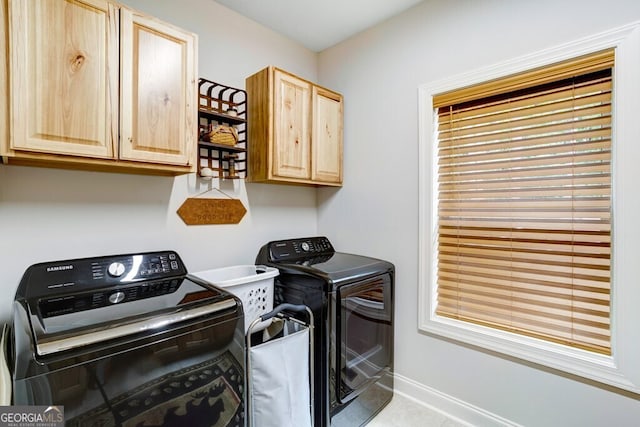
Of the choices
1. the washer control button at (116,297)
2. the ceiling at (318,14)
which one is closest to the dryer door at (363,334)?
the washer control button at (116,297)

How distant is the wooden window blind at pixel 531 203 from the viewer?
1.54 m

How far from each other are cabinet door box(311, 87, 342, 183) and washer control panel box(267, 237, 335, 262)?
1.64ft

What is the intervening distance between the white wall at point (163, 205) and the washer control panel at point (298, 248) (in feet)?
0.55

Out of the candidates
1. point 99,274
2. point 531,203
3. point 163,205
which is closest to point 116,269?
point 99,274

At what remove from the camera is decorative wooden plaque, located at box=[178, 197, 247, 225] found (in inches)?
77.4

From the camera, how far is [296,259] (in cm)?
224

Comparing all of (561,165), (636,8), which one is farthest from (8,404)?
(636,8)

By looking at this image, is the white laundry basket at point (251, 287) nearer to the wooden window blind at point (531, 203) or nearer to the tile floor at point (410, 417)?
the tile floor at point (410, 417)

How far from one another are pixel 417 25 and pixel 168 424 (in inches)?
99.5

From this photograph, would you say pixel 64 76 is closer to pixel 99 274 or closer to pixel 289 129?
pixel 99 274

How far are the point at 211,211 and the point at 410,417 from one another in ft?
6.00

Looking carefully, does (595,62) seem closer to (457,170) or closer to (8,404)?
(457,170)

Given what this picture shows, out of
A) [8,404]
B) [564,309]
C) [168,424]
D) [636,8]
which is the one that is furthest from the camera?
[564,309]

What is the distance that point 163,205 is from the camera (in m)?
1.87
